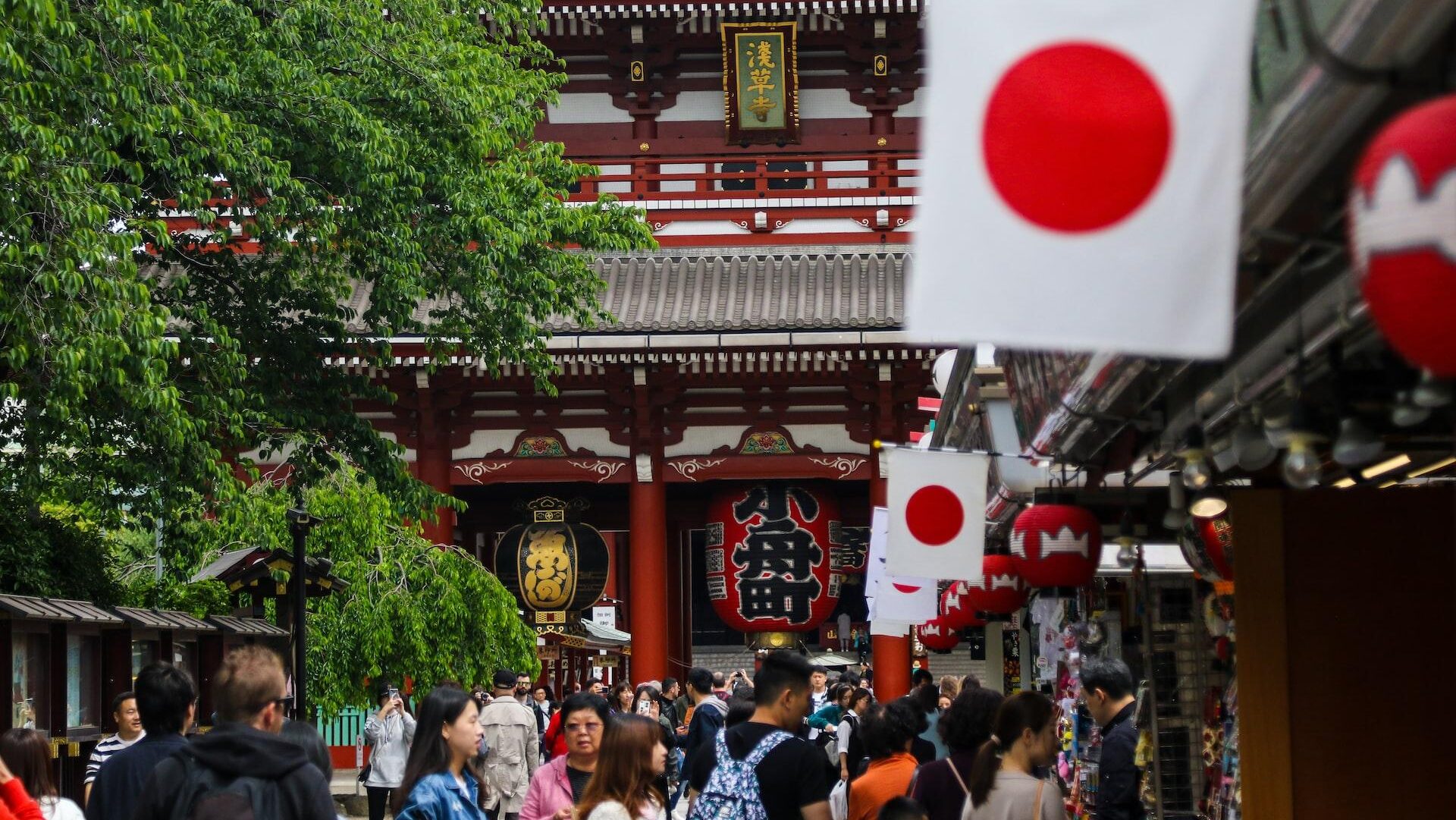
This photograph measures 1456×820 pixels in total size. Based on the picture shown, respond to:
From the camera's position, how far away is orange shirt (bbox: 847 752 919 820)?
6.34m

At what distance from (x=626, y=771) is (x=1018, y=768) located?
51.6 inches

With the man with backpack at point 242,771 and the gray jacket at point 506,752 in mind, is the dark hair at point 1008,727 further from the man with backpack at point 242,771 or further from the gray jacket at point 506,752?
the gray jacket at point 506,752

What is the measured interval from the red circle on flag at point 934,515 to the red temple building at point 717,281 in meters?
10.5

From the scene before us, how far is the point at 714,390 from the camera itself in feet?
62.6

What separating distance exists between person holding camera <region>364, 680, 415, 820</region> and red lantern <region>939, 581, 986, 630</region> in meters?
4.68

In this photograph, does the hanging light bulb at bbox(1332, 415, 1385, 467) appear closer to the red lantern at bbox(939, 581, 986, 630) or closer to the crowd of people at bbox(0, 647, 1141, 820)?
the crowd of people at bbox(0, 647, 1141, 820)

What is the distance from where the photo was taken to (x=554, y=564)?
61.6ft

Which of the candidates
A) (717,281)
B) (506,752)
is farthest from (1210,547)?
(717,281)

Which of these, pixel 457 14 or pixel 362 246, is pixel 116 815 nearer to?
pixel 362 246

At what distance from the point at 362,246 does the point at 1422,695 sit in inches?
342

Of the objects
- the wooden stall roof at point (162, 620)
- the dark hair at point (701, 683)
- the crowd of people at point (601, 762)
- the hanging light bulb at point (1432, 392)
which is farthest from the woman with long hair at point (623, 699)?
the hanging light bulb at point (1432, 392)

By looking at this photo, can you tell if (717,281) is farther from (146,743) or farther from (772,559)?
(146,743)

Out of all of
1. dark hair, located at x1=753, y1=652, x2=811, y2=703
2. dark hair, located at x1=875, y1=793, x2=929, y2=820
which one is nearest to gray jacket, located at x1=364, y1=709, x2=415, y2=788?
dark hair, located at x1=753, y1=652, x2=811, y2=703

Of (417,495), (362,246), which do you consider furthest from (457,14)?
(417,495)
